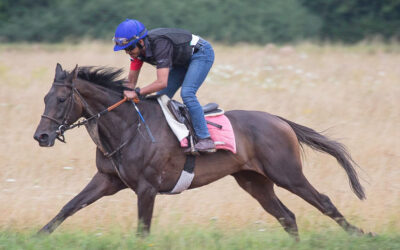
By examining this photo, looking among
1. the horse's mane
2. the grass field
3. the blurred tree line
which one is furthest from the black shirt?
the blurred tree line

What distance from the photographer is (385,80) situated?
1603cm

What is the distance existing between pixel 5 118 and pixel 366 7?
25745mm

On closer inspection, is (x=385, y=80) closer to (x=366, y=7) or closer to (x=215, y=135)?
(x=215, y=135)

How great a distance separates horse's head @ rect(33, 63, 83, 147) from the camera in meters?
6.08

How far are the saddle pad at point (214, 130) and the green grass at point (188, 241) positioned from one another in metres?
0.95

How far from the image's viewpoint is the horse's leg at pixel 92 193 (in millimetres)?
6406

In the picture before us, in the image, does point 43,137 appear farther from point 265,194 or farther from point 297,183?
point 297,183

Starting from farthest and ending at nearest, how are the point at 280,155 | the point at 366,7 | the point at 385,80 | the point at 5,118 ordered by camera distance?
the point at 366,7, the point at 385,80, the point at 5,118, the point at 280,155

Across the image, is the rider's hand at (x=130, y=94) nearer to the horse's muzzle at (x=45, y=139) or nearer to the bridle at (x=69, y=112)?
the bridle at (x=69, y=112)

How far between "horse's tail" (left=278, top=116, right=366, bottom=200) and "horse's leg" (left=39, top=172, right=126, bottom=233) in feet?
7.28

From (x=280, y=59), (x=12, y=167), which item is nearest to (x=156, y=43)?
(x=12, y=167)

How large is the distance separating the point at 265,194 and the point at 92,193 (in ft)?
6.68

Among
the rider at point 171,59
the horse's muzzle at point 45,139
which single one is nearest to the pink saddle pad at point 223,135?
the rider at point 171,59

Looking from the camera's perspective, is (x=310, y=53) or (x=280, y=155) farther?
(x=310, y=53)
